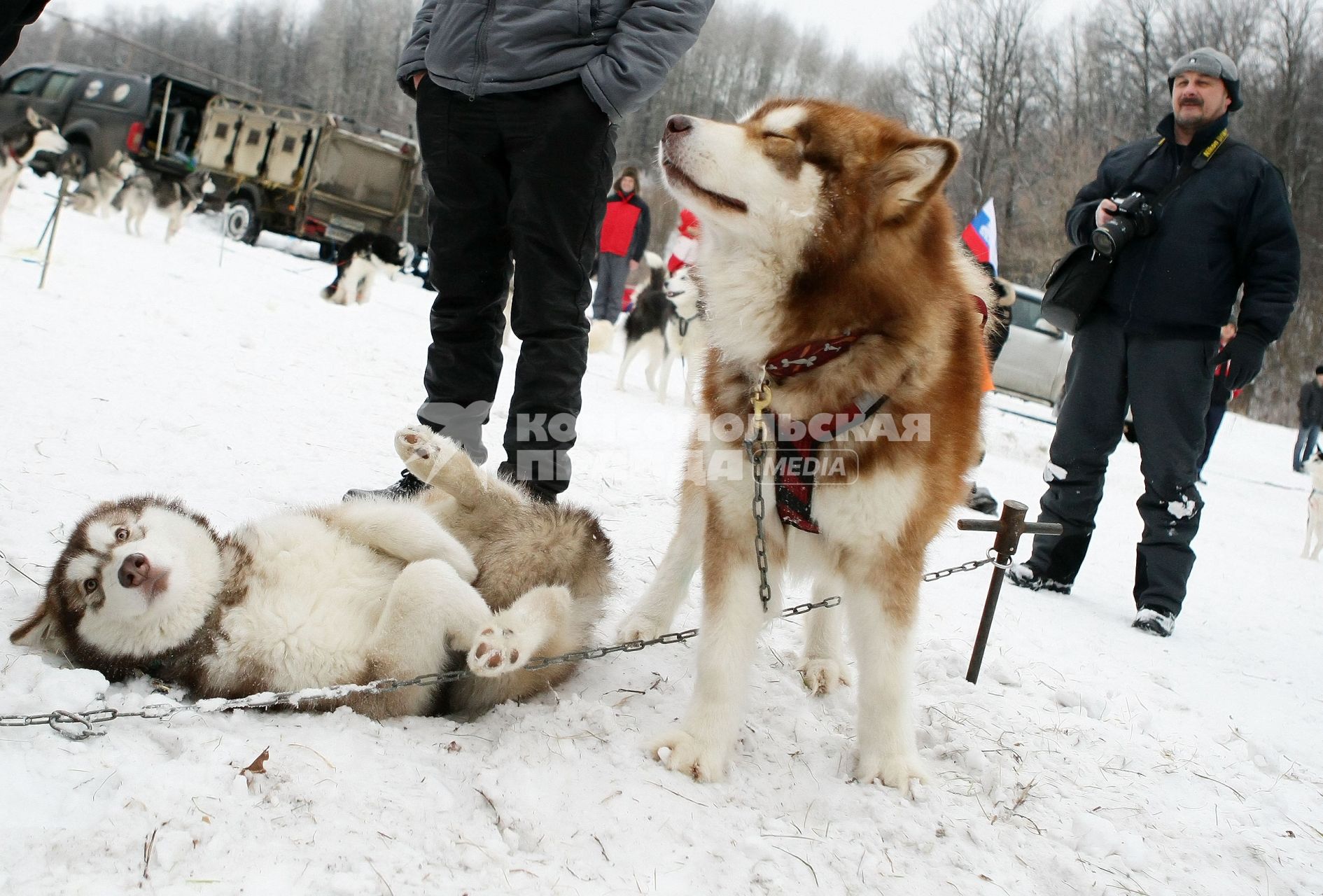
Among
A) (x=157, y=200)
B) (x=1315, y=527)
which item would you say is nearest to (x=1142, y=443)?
(x=1315, y=527)

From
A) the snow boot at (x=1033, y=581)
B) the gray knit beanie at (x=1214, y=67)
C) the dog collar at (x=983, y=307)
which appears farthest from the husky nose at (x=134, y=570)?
the gray knit beanie at (x=1214, y=67)

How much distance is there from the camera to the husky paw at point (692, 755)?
196cm

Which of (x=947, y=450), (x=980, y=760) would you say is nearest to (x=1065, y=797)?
(x=980, y=760)

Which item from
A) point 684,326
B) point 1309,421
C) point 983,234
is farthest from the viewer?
point 1309,421

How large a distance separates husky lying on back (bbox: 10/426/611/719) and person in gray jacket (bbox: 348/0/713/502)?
0.79 meters

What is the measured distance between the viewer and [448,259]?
329cm

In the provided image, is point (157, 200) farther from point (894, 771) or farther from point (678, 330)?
point (894, 771)

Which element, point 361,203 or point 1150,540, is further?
point 361,203

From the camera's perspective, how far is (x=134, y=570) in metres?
1.87

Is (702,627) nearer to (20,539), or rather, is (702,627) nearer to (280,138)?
(20,539)

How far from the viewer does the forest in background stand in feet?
88.3

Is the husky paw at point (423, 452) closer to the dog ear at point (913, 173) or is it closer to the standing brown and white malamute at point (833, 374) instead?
the standing brown and white malamute at point (833, 374)

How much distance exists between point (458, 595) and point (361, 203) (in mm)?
17622

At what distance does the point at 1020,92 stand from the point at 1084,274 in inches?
1405
